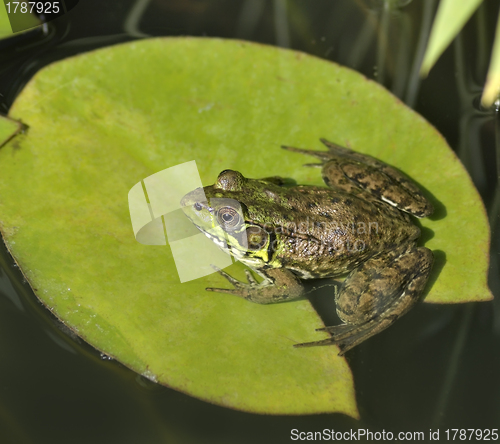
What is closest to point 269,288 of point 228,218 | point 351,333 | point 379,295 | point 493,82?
point 228,218

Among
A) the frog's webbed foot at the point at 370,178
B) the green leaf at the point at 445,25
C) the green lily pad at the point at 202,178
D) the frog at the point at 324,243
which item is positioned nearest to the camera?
the green lily pad at the point at 202,178

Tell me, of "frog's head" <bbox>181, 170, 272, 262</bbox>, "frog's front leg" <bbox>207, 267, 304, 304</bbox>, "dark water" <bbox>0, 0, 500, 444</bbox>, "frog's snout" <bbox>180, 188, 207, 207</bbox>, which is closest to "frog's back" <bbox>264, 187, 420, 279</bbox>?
"frog's front leg" <bbox>207, 267, 304, 304</bbox>

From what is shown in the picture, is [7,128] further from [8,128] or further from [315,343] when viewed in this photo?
[315,343]

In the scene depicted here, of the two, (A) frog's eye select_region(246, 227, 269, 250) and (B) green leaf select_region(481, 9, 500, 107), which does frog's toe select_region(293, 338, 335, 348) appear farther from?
(B) green leaf select_region(481, 9, 500, 107)

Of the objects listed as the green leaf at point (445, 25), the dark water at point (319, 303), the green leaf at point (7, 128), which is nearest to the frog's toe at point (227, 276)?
the dark water at point (319, 303)

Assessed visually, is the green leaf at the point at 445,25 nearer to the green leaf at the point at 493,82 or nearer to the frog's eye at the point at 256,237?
the green leaf at the point at 493,82

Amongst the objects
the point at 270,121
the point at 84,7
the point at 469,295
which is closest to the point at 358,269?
the point at 469,295
